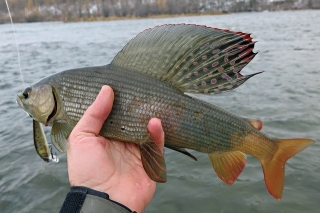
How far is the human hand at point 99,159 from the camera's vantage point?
201 cm

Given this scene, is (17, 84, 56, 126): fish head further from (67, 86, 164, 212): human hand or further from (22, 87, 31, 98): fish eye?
(67, 86, 164, 212): human hand

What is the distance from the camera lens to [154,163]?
2.04 metres

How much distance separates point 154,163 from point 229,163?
0.55m

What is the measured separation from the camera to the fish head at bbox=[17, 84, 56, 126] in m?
2.12

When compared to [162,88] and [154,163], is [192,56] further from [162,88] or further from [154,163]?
[154,163]

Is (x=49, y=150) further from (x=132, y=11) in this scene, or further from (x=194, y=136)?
(x=132, y=11)

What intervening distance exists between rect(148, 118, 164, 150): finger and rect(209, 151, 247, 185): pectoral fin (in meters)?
0.43

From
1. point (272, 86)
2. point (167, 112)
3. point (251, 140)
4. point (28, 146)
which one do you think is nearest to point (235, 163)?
point (251, 140)

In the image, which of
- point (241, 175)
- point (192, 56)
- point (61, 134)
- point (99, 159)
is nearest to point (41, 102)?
point (61, 134)

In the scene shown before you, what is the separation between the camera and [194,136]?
6.95 ft

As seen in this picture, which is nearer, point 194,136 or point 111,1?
point 194,136

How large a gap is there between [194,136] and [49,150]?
102cm

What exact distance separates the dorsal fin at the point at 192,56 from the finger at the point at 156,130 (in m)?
0.30

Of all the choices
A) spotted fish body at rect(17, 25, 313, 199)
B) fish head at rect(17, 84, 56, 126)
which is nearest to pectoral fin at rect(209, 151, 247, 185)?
spotted fish body at rect(17, 25, 313, 199)
